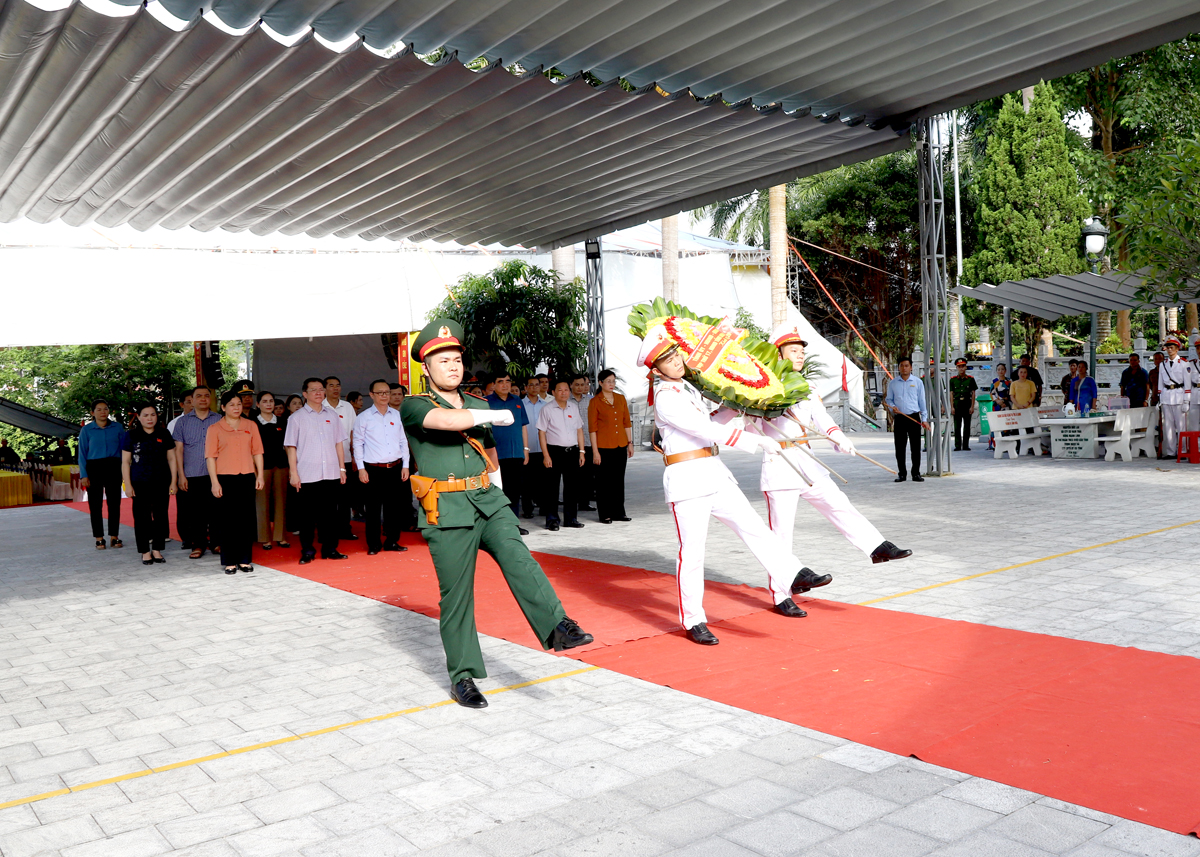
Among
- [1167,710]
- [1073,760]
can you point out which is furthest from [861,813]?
[1167,710]

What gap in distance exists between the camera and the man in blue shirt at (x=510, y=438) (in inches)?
432

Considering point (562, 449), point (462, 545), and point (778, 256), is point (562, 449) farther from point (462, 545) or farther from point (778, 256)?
point (778, 256)

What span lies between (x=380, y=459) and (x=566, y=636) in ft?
18.4

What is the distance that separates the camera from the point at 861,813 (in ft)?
10.9

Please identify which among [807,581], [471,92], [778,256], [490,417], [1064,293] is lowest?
[807,581]

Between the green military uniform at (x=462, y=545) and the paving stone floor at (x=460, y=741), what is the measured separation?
36 cm

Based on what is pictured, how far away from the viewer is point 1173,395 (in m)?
15.3

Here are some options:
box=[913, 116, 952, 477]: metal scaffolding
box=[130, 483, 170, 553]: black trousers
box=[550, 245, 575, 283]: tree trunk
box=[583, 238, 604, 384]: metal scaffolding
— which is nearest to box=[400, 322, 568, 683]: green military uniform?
box=[130, 483, 170, 553]: black trousers

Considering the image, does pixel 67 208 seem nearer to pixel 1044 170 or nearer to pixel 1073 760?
pixel 1073 760

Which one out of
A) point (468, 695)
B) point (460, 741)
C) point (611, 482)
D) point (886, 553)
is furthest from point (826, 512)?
point (611, 482)

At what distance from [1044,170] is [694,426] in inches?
1042

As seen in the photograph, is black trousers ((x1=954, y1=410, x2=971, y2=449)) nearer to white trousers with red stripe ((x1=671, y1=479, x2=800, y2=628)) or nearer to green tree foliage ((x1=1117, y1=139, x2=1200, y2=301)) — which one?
green tree foliage ((x1=1117, y1=139, x2=1200, y2=301))

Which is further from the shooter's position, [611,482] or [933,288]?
[933,288]

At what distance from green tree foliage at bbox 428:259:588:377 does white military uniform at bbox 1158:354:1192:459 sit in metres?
9.12
